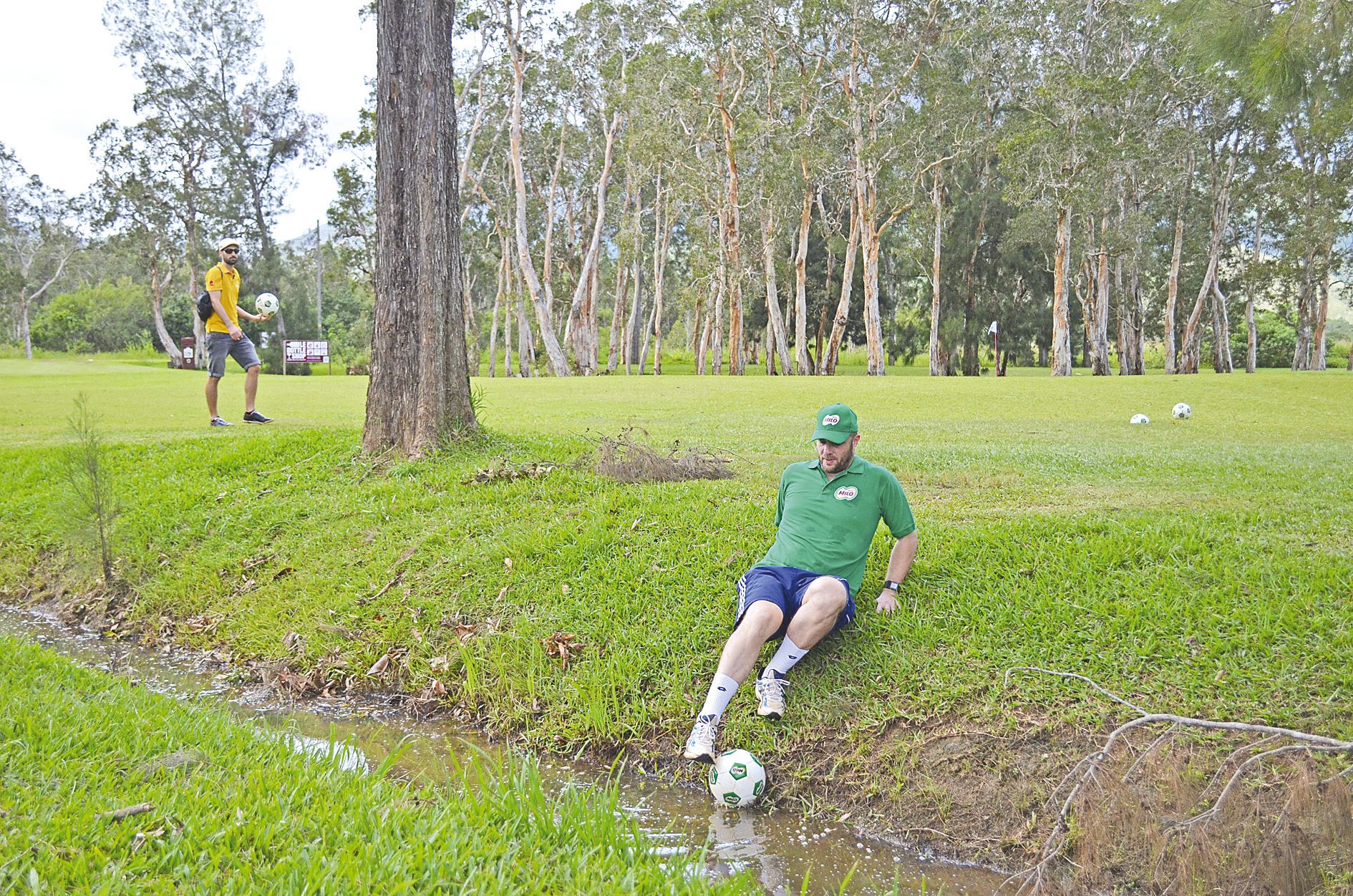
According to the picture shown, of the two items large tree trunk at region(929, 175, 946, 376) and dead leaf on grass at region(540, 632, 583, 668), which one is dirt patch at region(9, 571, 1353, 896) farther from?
large tree trunk at region(929, 175, 946, 376)

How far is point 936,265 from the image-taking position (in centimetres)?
3691

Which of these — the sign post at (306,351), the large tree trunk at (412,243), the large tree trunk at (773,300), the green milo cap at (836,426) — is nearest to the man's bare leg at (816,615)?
the green milo cap at (836,426)

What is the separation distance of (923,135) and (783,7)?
273 inches

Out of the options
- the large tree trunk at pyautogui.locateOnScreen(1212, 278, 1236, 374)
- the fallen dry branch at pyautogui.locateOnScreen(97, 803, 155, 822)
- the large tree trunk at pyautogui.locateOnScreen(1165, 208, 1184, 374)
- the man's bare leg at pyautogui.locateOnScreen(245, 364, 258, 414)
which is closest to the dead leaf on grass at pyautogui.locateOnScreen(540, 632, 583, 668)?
the fallen dry branch at pyautogui.locateOnScreen(97, 803, 155, 822)

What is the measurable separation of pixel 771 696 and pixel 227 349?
867 centimetres

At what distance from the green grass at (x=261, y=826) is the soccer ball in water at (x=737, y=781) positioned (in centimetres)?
58

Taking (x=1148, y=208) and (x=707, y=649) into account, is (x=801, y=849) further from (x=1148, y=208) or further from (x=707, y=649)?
(x=1148, y=208)

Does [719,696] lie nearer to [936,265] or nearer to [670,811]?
[670,811]

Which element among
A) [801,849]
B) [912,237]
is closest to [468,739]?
[801,849]

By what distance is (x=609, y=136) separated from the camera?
3612cm

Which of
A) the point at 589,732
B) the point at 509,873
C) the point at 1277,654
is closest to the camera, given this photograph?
the point at 509,873

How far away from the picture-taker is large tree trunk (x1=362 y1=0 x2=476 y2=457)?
884 cm

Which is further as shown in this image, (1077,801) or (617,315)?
(617,315)

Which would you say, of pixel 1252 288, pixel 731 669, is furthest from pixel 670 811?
pixel 1252 288
